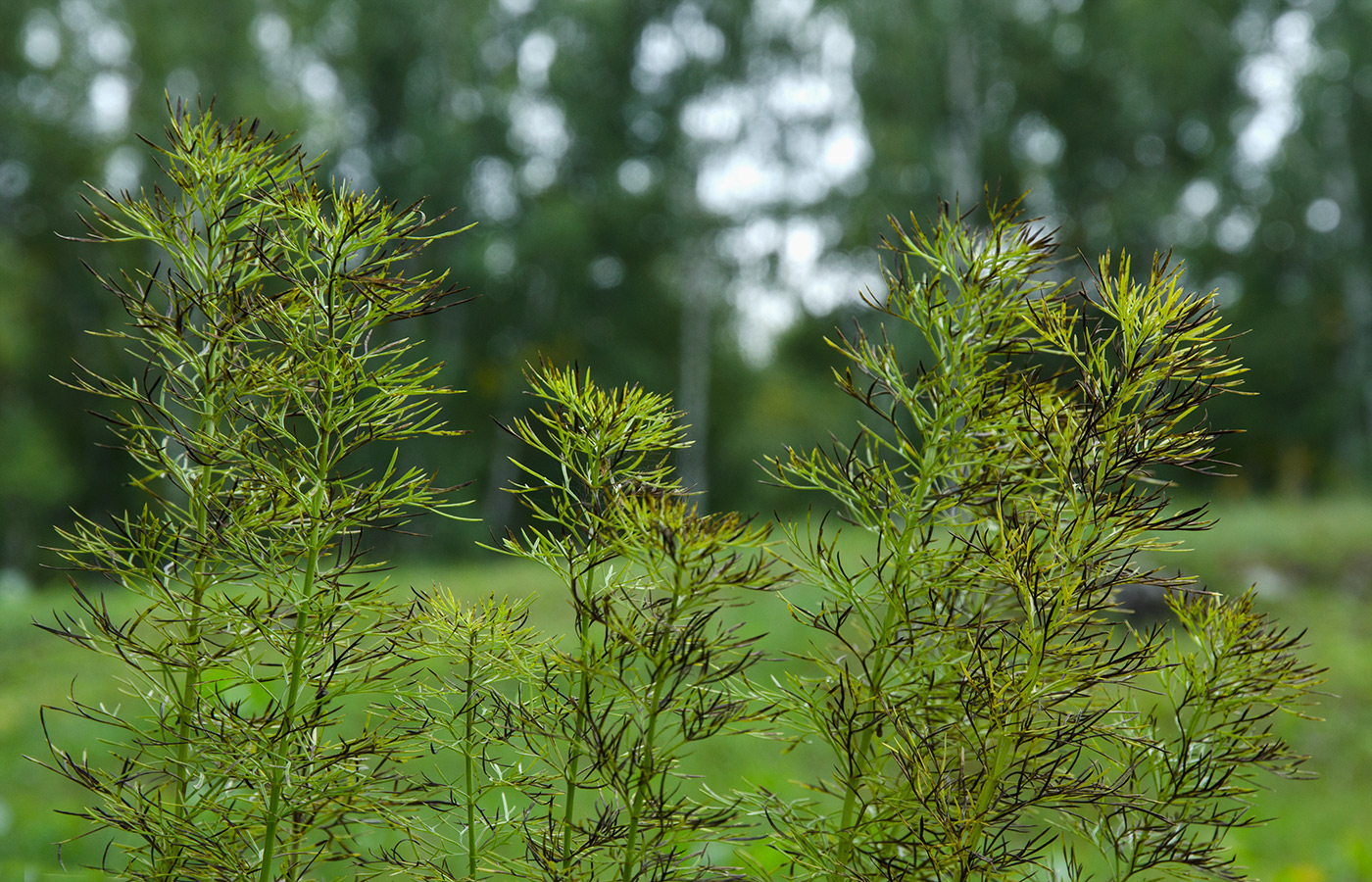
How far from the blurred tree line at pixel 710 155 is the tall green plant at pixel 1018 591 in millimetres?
11044

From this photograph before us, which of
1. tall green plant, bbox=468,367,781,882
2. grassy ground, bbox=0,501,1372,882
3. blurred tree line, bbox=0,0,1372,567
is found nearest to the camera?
tall green plant, bbox=468,367,781,882

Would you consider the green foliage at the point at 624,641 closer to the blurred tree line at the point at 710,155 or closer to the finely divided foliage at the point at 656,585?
the finely divided foliage at the point at 656,585

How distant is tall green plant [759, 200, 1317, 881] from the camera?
0.92 metres

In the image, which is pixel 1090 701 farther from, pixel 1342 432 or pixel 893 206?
pixel 1342 432

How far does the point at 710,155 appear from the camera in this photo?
48.7ft

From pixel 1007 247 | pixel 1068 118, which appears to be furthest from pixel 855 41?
pixel 1007 247

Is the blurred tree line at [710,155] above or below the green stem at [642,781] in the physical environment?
above

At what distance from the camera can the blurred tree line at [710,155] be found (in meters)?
12.8

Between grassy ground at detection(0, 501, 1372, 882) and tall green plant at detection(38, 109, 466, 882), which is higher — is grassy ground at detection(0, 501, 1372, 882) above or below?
above

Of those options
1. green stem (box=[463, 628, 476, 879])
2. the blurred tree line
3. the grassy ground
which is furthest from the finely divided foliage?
the blurred tree line

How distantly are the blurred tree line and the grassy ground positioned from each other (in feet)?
17.5

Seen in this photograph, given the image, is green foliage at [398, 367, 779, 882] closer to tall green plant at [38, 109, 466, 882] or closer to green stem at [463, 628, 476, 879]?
green stem at [463, 628, 476, 879]

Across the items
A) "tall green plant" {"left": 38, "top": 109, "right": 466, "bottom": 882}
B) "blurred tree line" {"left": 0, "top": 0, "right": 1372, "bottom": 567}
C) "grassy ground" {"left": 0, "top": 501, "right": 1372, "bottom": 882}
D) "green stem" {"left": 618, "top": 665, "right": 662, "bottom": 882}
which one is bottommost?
"green stem" {"left": 618, "top": 665, "right": 662, "bottom": 882}

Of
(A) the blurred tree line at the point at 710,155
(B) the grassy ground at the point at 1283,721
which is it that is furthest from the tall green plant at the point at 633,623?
(A) the blurred tree line at the point at 710,155
